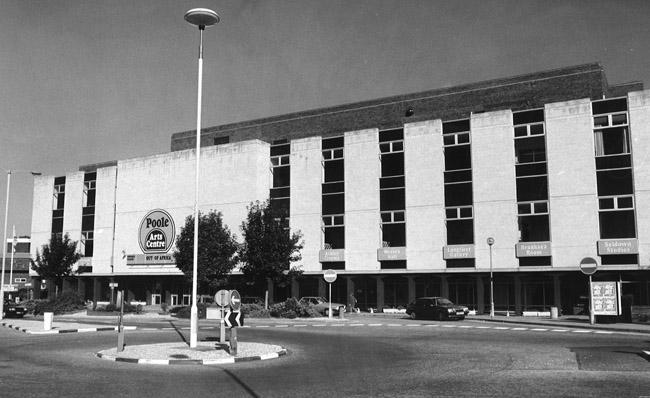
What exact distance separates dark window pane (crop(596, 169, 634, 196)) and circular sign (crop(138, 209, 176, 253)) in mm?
36384

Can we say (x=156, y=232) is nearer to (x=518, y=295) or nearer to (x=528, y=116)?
(x=518, y=295)

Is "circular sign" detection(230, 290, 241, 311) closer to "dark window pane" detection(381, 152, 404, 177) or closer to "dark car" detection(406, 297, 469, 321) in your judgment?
"dark car" detection(406, 297, 469, 321)

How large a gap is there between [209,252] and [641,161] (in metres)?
29.5

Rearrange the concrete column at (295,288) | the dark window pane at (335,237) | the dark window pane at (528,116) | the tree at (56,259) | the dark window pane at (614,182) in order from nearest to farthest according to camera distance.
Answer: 1. the dark window pane at (614,182)
2. the dark window pane at (528,116)
3. the dark window pane at (335,237)
4. the concrete column at (295,288)
5. the tree at (56,259)

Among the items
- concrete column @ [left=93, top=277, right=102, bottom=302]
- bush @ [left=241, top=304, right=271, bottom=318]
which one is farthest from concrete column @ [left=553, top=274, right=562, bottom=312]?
concrete column @ [left=93, top=277, right=102, bottom=302]

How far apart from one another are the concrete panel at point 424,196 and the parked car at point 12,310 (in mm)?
27083

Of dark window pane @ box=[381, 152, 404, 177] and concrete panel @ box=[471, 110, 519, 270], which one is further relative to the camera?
dark window pane @ box=[381, 152, 404, 177]

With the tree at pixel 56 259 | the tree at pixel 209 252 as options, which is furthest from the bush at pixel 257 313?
the tree at pixel 56 259

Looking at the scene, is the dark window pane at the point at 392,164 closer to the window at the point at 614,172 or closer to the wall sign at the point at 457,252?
the wall sign at the point at 457,252

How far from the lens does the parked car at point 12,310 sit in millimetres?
40344

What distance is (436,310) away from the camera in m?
35.8

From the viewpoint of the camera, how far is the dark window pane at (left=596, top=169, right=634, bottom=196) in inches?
1575

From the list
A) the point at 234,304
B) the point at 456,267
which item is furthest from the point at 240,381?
the point at 456,267

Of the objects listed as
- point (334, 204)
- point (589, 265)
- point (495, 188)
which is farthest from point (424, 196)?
point (589, 265)
